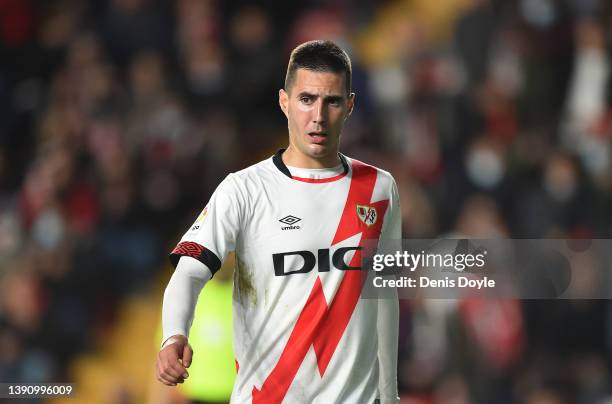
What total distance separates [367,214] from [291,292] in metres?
0.44

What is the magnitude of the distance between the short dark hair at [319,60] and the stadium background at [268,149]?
347 centimetres

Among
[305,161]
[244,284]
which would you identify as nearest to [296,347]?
[244,284]

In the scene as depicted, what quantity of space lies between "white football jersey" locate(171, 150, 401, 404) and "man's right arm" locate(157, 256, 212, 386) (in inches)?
2.5

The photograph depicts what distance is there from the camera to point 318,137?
3.58 metres

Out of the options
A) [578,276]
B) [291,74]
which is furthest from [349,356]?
[578,276]

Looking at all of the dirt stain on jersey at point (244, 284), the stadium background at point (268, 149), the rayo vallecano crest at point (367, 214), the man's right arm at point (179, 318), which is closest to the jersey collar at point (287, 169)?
the rayo vallecano crest at point (367, 214)

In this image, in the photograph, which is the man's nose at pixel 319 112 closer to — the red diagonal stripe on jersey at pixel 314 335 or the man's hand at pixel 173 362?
the red diagonal stripe on jersey at pixel 314 335

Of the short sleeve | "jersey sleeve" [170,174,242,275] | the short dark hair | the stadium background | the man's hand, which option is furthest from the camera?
the stadium background

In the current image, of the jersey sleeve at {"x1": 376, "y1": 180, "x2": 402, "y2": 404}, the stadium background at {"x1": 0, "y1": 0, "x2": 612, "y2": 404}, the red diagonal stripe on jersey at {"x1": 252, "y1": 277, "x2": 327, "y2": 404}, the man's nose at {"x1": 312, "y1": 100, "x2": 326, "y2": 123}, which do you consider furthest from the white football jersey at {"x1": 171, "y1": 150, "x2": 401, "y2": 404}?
the stadium background at {"x1": 0, "y1": 0, "x2": 612, "y2": 404}

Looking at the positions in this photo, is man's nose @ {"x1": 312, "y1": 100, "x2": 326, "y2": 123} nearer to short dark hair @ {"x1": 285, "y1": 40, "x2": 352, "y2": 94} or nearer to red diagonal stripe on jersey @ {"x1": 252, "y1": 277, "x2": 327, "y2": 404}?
short dark hair @ {"x1": 285, "y1": 40, "x2": 352, "y2": 94}

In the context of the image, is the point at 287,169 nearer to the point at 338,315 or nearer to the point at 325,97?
the point at 325,97

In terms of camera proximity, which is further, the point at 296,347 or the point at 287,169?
the point at 287,169

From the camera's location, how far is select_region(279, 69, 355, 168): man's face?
3566mm

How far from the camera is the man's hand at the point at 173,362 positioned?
296 cm
